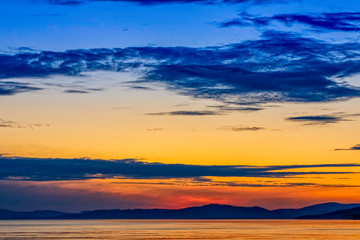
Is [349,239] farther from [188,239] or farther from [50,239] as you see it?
[50,239]

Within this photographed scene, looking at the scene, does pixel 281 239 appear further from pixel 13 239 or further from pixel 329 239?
pixel 13 239

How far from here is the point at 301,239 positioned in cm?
12669

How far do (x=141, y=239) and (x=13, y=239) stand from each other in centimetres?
2761

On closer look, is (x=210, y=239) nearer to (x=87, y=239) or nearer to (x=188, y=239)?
(x=188, y=239)

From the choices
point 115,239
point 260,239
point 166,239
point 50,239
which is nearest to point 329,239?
point 260,239

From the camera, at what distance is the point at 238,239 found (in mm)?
126562

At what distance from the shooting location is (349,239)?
12625 cm

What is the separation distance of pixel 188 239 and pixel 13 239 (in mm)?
37963

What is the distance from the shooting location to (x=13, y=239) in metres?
124

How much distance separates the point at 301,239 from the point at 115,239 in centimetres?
4097

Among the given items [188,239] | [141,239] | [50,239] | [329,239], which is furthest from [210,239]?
[50,239]

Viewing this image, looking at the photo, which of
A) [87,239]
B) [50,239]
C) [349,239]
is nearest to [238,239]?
[349,239]

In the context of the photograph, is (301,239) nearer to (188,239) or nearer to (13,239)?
(188,239)

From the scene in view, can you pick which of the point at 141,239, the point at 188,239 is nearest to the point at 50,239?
the point at 141,239
